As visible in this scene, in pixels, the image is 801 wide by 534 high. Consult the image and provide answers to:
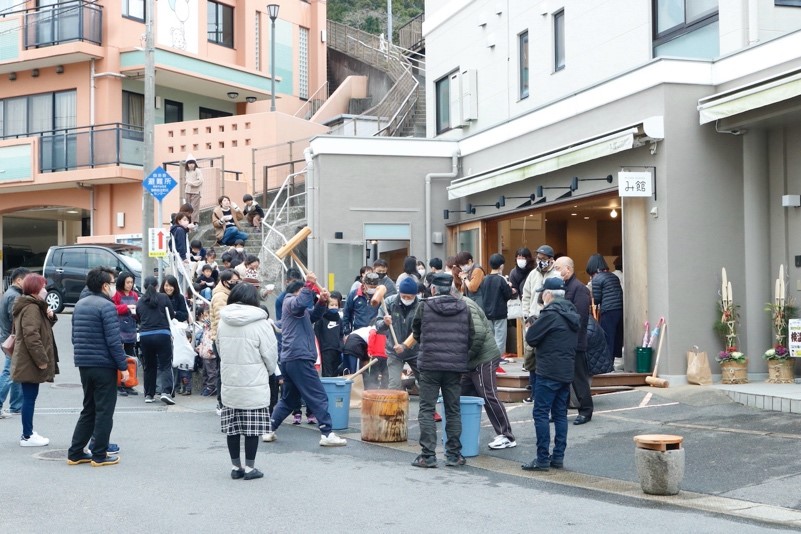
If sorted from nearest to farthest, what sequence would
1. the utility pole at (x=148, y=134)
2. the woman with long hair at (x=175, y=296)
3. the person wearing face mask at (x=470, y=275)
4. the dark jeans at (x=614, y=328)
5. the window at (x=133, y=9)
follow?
the dark jeans at (x=614, y=328) < the person wearing face mask at (x=470, y=275) < the woman with long hair at (x=175, y=296) < the utility pole at (x=148, y=134) < the window at (x=133, y=9)

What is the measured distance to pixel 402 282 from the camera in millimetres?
12258

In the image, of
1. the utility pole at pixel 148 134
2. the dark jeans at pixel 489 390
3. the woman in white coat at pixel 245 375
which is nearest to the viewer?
the woman in white coat at pixel 245 375

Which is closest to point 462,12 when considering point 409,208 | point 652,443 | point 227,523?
point 409,208

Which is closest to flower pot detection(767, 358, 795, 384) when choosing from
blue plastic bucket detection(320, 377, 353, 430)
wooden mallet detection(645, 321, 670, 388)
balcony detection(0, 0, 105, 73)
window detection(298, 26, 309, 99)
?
wooden mallet detection(645, 321, 670, 388)

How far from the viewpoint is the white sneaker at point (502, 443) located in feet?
35.4

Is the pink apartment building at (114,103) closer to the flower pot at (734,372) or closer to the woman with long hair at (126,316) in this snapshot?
the woman with long hair at (126,316)

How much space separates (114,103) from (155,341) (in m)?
17.8

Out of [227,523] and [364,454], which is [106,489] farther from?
[364,454]

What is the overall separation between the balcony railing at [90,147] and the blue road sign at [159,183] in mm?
11779

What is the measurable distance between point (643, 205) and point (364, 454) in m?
5.95

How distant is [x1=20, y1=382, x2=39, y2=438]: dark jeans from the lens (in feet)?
34.9

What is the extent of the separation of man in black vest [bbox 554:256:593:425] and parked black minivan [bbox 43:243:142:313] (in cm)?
1471

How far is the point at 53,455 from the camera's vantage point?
10375 mm

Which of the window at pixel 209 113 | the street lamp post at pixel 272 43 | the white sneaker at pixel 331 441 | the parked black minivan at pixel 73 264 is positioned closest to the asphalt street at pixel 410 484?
the white sneaker at pixel 331 441
